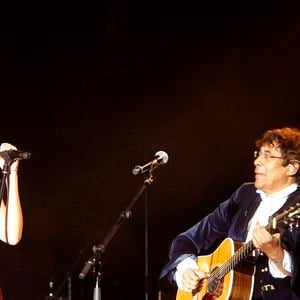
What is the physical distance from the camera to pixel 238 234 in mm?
4012

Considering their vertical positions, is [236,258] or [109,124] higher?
[109,124]

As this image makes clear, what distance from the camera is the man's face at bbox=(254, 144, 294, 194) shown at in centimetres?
387

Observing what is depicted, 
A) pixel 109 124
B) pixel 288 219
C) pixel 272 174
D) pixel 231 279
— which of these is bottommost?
pixel 231 279

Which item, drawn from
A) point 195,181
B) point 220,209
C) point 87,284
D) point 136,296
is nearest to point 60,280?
point 87,284

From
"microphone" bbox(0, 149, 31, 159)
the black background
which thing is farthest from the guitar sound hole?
the black background

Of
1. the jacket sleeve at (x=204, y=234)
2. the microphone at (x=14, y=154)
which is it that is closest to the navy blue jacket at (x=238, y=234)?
the jacket sleeve at (x=204, y=234)

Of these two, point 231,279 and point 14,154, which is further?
point 231,279

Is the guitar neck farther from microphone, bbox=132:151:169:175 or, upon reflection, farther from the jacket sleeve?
microphone, bbox=132:151:169:175

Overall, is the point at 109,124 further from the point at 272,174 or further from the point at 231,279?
the point at 231,279

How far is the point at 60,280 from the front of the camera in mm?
6672

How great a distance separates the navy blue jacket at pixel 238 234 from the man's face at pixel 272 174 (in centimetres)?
10

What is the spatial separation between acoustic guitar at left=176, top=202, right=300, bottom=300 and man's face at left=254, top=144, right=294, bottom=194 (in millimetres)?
353

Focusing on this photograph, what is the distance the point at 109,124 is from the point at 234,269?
312 centimetres

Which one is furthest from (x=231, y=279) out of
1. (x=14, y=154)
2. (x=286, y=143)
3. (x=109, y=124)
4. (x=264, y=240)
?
(x=109, y=124)
